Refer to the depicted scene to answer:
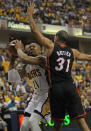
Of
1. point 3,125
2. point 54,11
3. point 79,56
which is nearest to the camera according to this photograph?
point 79,56

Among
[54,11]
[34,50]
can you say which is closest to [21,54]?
[34,50]

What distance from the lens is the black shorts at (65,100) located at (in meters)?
5.29

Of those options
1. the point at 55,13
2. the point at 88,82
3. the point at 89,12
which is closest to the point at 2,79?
the point at 88,82

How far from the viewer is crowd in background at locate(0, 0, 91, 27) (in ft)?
78.8

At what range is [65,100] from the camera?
5363mm

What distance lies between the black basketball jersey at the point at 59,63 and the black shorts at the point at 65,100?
4.8 inches

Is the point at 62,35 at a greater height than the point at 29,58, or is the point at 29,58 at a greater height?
the point at 62,35

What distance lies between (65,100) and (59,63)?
65cm

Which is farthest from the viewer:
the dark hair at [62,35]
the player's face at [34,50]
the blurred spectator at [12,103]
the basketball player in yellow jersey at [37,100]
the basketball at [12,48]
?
the blurred spectator at [12,103]

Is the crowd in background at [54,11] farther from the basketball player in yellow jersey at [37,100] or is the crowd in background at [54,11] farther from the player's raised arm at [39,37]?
the player's raised arm at [39,37]

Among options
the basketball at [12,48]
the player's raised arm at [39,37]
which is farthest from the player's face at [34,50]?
the player's raised arm at [39,37]

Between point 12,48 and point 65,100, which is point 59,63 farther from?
point 12,48

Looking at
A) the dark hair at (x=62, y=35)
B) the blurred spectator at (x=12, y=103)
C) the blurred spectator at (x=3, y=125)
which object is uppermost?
the dark hair at (x=62, y=35)

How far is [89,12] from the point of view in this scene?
30.3 meters
